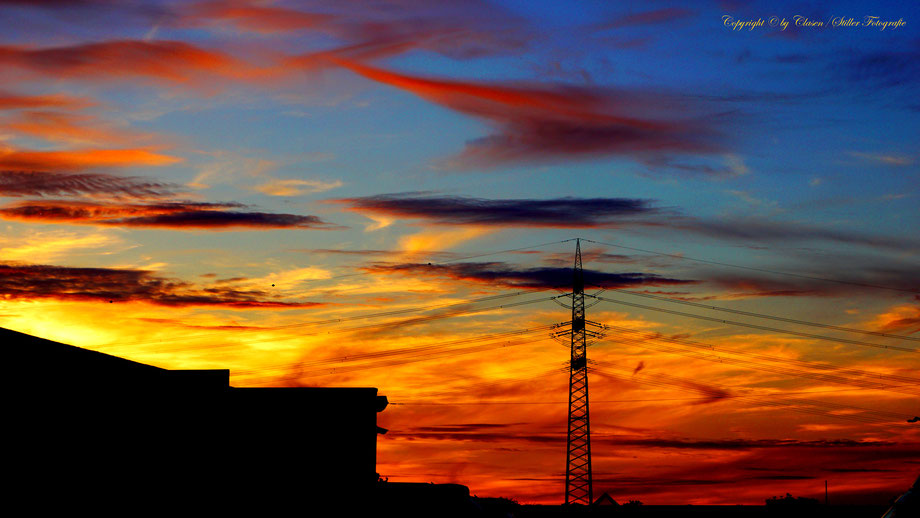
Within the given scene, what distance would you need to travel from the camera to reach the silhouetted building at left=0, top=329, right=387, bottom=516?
35.4m

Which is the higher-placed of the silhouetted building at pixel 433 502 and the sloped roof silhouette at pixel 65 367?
the sloped roof silhouette at pixel 65 367

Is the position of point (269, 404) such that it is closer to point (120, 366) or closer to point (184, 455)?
point (184, 455)

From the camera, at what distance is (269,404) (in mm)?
48000

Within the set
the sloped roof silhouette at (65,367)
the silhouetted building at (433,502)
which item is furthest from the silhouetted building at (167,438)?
the silhouetted building at (433,502)

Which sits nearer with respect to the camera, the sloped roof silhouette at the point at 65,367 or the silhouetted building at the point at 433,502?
the sloped roof silhouette at the point at 65,367

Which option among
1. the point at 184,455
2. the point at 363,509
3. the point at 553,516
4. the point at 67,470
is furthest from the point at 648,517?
the point at 67,470

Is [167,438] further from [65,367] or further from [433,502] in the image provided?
[433,502]

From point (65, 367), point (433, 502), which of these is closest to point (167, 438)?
point (65, 367)

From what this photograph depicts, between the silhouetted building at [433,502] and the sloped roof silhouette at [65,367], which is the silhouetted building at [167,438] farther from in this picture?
the silhouetted building at [433,502]

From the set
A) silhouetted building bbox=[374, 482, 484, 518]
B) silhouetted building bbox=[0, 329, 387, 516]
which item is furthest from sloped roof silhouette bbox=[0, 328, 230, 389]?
silhouetted building bbox=[374, 482, 484, 518]

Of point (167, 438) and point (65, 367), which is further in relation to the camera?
point (167, 438)

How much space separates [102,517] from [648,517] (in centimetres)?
8162

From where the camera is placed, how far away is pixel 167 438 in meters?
42.6

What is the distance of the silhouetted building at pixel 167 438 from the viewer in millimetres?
35406
